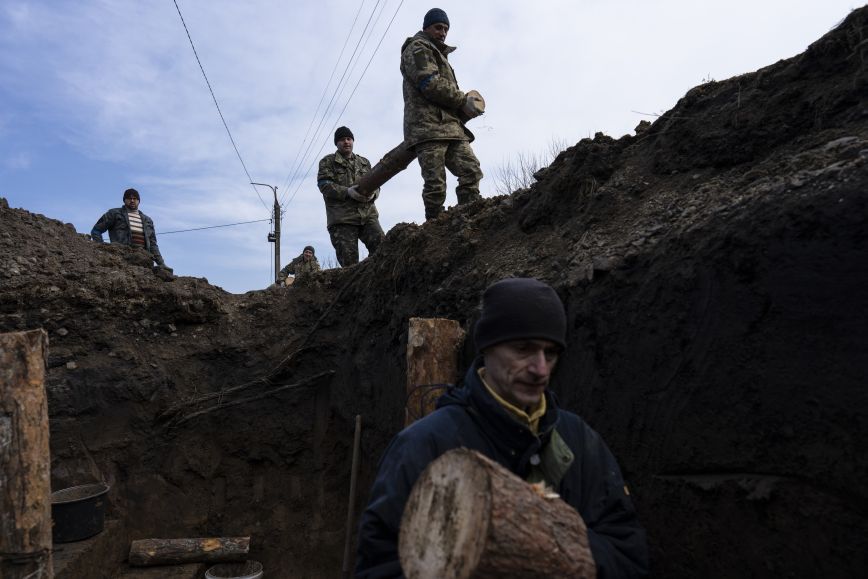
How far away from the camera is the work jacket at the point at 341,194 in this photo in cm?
807

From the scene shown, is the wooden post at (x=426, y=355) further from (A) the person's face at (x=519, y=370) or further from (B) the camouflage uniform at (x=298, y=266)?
(B) the camouflage uniform at (x=298, y=266)

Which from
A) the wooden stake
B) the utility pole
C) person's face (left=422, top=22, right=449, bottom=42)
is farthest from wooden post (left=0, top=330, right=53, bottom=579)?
the utility pole

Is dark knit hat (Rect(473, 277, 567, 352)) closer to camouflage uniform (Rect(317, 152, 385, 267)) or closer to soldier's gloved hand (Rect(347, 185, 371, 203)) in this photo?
soldier's gloved hand (Rect(347, 185, 371, 203))

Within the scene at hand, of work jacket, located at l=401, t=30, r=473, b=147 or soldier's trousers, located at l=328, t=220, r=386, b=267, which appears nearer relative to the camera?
work jacket, located at l=401, t=30, r=473, b=147

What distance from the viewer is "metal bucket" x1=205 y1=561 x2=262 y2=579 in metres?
6.14

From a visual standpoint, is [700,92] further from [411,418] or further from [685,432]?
[411,418]

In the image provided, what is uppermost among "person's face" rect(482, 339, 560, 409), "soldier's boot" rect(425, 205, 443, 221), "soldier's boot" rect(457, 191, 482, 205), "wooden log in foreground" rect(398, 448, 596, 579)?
"soldier's boot" rect(457, 191, 482, 205)

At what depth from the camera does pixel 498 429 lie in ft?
5.78

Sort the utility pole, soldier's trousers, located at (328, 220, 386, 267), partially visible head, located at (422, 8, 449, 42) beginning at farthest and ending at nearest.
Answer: the utility pole → soldier's trousers, located at (328, 220, 386, 267) → partially visible head, located at (422, 8, 449, 42)

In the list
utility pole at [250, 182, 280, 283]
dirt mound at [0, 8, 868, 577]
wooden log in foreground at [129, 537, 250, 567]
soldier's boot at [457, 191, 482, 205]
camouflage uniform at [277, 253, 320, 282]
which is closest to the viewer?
dirt mound at [0, 8, 868, 577]

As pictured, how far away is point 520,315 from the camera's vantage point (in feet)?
5.98

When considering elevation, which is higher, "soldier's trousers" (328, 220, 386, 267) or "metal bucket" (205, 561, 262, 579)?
"soldier's trousers" (328, 220, 386, 267)

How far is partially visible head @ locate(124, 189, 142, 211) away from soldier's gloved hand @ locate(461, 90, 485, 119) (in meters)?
5.50

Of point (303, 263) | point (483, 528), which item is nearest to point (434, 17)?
point (483, 528)
